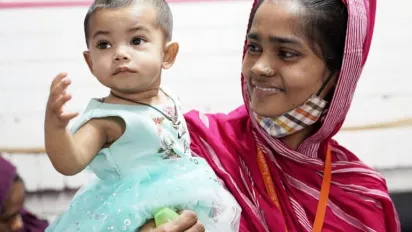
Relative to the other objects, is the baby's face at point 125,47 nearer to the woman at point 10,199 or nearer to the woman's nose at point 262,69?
the woman's nose at point 262,69

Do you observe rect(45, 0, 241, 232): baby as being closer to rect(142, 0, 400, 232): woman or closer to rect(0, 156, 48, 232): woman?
rect(142, 0, 400, 232): woman

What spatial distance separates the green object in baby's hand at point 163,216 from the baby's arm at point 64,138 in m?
0.18

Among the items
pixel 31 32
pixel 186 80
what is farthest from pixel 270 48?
pixel 31 32

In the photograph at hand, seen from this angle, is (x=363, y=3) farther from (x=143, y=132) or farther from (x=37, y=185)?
(x=37, y=185)

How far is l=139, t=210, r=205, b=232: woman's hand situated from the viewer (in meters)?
1.18

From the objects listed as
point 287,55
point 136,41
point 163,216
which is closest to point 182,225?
point 163,216

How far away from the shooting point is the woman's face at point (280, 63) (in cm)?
138

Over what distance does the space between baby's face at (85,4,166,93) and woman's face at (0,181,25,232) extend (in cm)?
93

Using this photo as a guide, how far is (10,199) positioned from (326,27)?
120 cm

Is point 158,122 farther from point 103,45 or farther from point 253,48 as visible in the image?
point 253,48

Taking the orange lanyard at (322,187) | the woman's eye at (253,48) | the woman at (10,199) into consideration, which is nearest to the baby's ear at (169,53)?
the woman's eye at (253,48)

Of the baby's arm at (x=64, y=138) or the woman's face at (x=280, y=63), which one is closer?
the baby's arm at (x=64, y=138)

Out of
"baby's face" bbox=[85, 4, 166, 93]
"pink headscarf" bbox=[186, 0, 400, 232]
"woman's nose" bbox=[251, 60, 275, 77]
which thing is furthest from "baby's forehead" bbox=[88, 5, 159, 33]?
"pink headscarf" bbox=[186, 0, 400, 232]

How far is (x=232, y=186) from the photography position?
145cm
